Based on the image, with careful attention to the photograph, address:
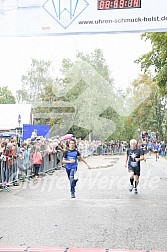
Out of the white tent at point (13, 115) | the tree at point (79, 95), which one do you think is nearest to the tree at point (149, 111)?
the tree at point (79, 95)

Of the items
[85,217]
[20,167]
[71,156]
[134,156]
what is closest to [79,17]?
[85,217]

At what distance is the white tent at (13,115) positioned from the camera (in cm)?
3866

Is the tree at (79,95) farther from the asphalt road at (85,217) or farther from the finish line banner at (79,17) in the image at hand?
the finish line banner at (79,17)

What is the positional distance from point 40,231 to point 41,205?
3231 millimetres

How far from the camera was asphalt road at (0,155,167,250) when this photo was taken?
24.6 ft

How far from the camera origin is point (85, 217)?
32.1ft

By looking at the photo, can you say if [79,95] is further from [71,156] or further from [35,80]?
[71,156]

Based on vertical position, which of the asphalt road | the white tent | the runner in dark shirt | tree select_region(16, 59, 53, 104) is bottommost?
the asphalt road

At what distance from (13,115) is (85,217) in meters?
32.7

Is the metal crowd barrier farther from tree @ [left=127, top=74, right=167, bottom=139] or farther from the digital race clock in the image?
tree @ [left=127, top=74, right=167, bottom=139]

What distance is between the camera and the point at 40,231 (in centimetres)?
824

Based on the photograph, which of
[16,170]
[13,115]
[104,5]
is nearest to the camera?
[104,5]

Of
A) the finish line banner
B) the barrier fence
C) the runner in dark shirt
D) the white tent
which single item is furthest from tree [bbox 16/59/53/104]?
the finish line banner

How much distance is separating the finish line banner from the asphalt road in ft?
12.6
